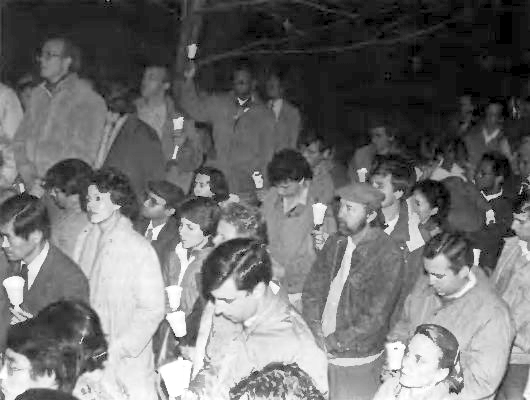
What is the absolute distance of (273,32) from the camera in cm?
1144

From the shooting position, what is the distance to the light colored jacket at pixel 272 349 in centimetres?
350

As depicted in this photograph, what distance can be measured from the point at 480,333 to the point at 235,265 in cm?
129

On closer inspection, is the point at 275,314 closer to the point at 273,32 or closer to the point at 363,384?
the point at 363,384

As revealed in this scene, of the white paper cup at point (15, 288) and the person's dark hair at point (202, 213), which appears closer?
the white paper cup at point (15, 288)

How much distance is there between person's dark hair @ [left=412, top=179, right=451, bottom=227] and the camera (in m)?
5.96

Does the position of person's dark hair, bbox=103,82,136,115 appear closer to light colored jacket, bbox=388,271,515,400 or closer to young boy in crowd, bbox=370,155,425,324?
young boy in crowd, bbox=370,155,425,324

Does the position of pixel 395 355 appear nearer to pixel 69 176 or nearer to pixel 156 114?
pixel 69 176

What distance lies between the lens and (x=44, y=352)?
3242mm

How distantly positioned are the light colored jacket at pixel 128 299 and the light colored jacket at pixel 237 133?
3267mm

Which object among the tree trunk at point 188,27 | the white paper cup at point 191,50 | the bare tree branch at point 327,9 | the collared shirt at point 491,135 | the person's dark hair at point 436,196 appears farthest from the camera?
the bare tree branch at point 327,9

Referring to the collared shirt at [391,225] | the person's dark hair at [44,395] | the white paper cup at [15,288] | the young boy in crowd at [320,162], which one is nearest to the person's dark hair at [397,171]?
the collared shirt at [391,225]

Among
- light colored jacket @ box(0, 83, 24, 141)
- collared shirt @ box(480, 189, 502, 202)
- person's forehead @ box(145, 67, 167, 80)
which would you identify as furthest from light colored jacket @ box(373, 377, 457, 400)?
person's forehead @ box(145, 67, 167, 80)

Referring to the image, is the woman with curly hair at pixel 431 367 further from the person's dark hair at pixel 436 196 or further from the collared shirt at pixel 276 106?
the collared shirt at pixel 276 106

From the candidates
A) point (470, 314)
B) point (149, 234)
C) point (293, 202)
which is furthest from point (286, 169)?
point (470, 314)
